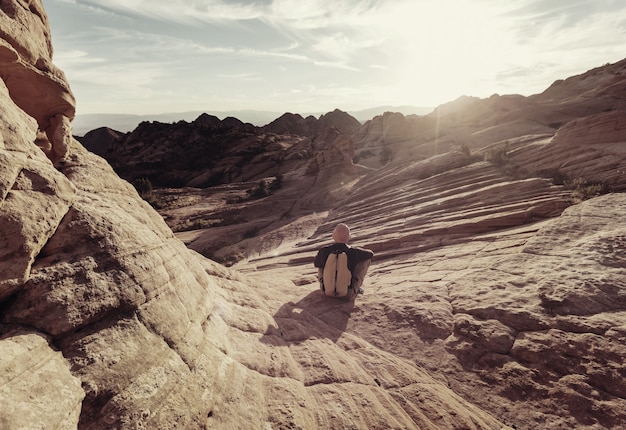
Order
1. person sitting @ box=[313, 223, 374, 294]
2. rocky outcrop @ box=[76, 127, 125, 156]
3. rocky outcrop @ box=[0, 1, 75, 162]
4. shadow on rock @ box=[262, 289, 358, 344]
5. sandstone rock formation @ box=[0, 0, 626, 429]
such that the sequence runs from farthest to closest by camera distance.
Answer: rocky outcrop @ box=[76, 127, 125, 156]
person sitting @ box=[313, 223, 374, 294]
shadow on rock @ box=[262, 289, 358, 344]
rocky outcrop @ box=[0, 1, 75, 162]
sandstone rock formation @ box=[0, 0, 626, 429]

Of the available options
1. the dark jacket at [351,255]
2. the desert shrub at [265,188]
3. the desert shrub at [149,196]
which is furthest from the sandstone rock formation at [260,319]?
A: the desert shrub at [149,196]

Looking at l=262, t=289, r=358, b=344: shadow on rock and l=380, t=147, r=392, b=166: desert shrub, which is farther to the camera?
l=380, t=147, r=392, b=166: desert shrub

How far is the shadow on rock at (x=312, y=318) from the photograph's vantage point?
6359 millimetres

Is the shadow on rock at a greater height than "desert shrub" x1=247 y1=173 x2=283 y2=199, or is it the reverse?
"desert shrub" x1=247 y1=173 x2=283 y2=199

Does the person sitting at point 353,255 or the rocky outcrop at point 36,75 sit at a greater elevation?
the rocky outcrop at point 36,75

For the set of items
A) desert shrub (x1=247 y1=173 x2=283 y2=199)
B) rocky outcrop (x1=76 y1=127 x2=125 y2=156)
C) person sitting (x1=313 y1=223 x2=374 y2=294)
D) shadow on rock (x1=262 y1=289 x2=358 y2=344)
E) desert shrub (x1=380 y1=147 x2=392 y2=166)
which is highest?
rocky outcrop (x1=76 y1=127 x2=125 y2=156)

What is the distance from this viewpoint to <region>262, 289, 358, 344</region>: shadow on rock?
636 cm

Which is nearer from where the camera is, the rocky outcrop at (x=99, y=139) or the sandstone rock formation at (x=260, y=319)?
the sandstone rock formation at (x=260, y=319)

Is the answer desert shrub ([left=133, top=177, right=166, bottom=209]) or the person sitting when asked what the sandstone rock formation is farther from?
desert shrub ([left=133, top=177, right=166, bottom=209])

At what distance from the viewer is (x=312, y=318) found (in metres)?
7.47

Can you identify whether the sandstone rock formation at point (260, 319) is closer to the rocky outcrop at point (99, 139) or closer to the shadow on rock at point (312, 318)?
the shadow on rock at point (312, 318)

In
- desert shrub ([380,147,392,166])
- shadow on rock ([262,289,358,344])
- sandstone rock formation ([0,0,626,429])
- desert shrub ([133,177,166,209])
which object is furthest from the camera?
desert shrub ([380,147,392,166])

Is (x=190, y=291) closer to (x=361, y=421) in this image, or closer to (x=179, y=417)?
(x=179, y=417)

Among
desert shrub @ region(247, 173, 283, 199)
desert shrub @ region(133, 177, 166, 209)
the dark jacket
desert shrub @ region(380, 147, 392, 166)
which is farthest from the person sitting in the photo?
desert shrub @ region(380, 147, 392, 166)
